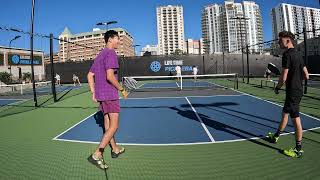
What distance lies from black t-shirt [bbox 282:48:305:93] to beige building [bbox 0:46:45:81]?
186ft

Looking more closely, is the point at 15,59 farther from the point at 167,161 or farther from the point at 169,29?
the point at 169,29

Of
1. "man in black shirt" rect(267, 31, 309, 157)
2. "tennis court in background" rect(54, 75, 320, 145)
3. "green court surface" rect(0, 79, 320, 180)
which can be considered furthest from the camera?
"tennis court in background" rect(54, 75, 320, 145)

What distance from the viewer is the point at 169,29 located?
127 meters

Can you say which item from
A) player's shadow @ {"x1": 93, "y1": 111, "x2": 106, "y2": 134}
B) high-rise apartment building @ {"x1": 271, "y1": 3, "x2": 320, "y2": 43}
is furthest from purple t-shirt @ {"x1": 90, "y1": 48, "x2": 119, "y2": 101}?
high-rise apartment building @ {"x1": 271, "y1": 3, "x2": 320, "y2": 43}

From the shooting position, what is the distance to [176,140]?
6.33m

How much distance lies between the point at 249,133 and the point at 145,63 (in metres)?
28.2

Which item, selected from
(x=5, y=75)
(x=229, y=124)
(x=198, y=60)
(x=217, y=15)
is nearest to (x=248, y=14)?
(x=217, y=15)

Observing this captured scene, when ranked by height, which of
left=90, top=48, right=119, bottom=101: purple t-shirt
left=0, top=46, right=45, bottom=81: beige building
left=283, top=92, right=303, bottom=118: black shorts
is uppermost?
left=0, top=46, right=45, bottom=81: beige building

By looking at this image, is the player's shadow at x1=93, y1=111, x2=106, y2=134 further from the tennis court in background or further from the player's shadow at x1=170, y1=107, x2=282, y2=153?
the player's shadow at x1=170, y1=107, x2=282, y2=153

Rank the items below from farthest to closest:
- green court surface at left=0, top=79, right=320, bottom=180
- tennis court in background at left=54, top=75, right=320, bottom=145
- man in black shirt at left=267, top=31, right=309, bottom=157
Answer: tennis court in background at left=54, top=75, right=320, bottom=145
man in black shirt at left=267, top=31, right=309, bottom=157
green court surface at left=0, top=79, right=320, bottom=180

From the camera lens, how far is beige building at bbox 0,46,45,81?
56963 mm

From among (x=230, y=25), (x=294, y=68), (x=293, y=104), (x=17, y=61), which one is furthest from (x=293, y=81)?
(x=230, y=25)

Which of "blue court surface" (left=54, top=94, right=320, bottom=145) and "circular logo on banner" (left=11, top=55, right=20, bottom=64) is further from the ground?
"circular logo on banner" (left=11, top=55, right=20, bottom=64)

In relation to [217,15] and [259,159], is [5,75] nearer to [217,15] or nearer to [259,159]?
[259,159]
